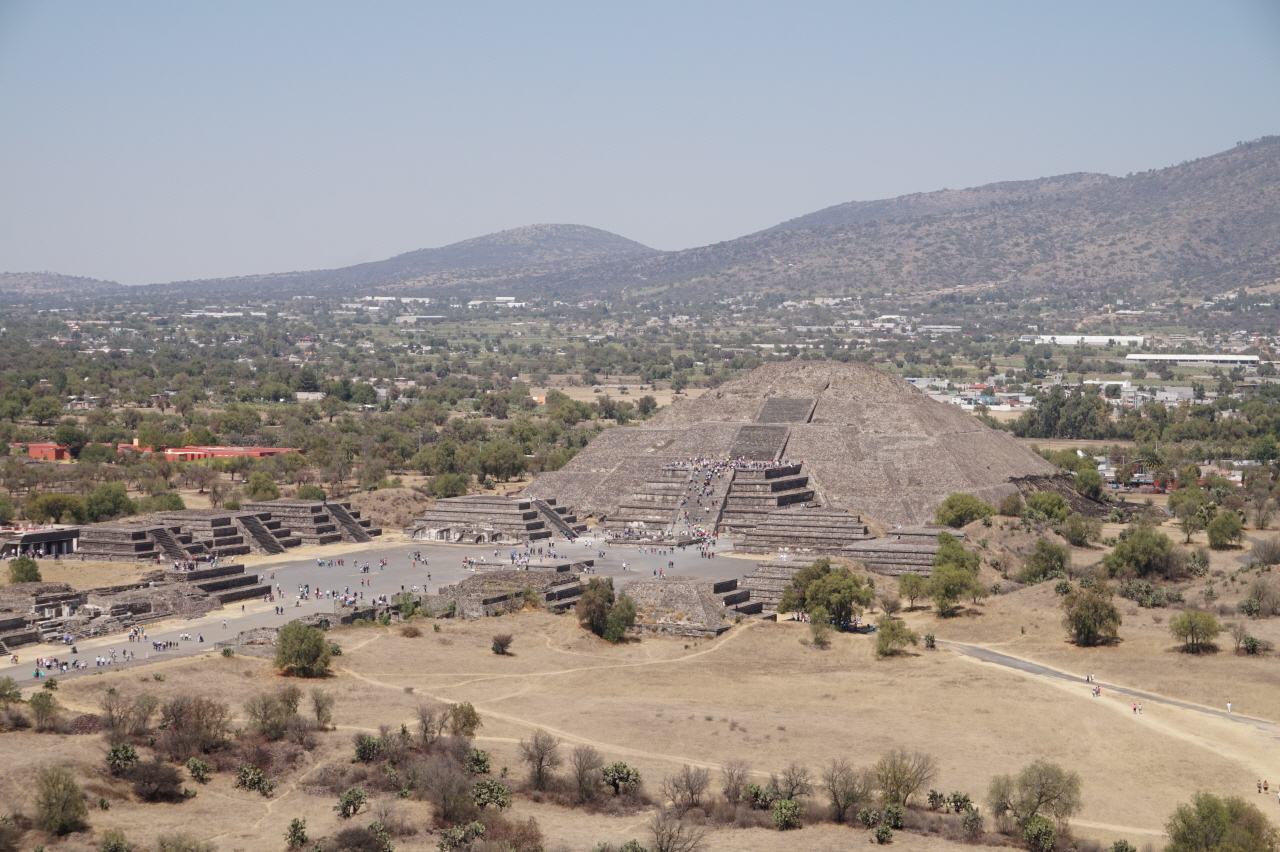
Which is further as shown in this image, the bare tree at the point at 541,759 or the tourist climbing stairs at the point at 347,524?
the tourist climbing stairs at the point at 347,524

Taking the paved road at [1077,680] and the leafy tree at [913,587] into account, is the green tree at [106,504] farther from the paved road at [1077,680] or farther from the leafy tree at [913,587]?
the paved road at [1077,680]

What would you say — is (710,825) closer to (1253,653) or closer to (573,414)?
(1253,653)

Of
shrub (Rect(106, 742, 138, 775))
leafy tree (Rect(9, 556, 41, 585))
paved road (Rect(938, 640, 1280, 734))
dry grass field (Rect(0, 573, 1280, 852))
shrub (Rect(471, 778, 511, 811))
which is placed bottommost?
paved road (Rect(938, 640, 1280, 734))

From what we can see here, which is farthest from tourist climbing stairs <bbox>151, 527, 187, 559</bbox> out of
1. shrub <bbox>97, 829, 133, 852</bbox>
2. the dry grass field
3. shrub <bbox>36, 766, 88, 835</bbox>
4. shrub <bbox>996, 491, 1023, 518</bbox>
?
shrub <bbox>996, 491, 1023, 518</bbox>

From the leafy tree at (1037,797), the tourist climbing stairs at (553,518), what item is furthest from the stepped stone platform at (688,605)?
the leafy tree at (1037,797)

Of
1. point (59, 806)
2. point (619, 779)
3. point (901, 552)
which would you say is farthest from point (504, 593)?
point (59, 806)

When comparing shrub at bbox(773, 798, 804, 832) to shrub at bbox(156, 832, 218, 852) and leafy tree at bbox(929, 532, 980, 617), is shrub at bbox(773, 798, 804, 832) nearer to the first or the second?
shrub at bbox(156, 832, 218, 852)
